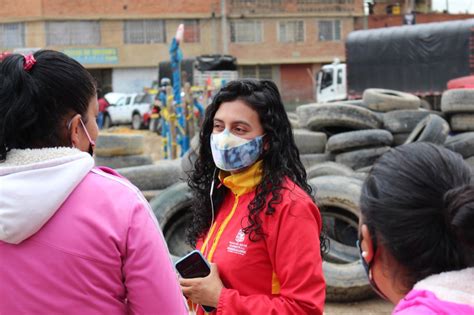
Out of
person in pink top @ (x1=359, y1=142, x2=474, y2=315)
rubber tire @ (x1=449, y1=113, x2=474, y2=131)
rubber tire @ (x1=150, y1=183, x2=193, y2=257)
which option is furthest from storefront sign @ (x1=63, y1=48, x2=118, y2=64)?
person in pink top @ (x1=359, y1=142, x2=474, y2=315)

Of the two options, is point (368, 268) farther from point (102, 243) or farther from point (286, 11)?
point (286, 11)

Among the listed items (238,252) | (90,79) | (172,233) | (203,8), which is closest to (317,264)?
(238,252)

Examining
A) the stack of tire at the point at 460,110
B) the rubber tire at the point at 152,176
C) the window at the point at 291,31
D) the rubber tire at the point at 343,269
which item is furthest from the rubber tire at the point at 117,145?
the window at the point at 291,31

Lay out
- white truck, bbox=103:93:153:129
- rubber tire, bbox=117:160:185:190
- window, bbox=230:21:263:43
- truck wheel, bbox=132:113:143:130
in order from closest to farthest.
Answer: rubber tire, bbox=117:160:185:190, truck wheel, bbox=132:113:143:130, white truck, bbox=103:93:153:129, window, bbox=230:21:263:43

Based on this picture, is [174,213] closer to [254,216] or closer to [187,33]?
[254,216]

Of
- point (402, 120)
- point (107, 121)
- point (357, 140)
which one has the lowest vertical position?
point (107, 121)

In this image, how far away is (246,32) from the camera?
137 ft

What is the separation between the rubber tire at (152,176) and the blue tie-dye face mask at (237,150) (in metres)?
4.58

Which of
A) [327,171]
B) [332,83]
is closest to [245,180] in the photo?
[327,171]

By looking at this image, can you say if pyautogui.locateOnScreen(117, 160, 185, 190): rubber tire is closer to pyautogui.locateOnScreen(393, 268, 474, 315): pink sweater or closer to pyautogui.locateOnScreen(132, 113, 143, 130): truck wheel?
pyautogui.locateOnScreen(393, 268, 474, 315): pink sweater

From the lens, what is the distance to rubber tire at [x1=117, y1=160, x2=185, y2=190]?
7.07 m

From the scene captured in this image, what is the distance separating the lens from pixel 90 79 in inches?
71.0

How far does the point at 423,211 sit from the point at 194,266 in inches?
42.6

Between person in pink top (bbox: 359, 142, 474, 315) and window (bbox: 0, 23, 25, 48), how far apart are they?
4047 cm
